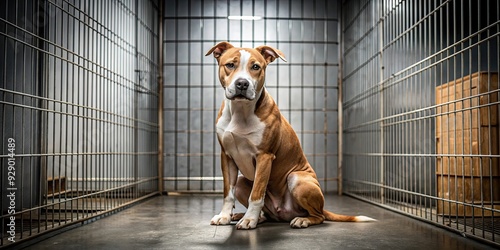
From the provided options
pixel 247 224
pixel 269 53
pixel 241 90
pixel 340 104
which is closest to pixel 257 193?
pixel 247 224

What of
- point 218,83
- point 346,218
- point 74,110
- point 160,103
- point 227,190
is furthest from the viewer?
point 218,83

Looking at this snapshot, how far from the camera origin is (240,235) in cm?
314

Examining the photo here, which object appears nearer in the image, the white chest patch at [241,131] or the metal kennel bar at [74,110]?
the metal kennel bar at [74,110]

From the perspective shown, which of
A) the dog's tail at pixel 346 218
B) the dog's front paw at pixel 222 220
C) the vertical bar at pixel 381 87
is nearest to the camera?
the dog's front paw at pixel 222 220

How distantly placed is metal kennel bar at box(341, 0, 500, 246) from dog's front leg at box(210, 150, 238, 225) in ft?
5.07

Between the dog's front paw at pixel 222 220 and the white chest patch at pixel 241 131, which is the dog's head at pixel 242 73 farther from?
the dog's front paw at pixel 222 220

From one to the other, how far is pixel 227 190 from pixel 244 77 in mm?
939

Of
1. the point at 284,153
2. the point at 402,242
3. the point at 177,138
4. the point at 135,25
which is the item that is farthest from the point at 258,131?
the point at 177,138

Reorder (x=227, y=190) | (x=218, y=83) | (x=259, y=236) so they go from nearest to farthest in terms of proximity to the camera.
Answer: (x=259, y=236), (x=227, y=190), (x=218, y=83)

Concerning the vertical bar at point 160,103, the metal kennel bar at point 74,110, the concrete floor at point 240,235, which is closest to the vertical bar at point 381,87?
the concrete floor at point 240,235

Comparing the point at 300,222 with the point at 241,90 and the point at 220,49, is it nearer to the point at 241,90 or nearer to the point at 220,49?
the point at 241,90

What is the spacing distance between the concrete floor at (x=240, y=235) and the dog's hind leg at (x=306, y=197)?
0.26ft

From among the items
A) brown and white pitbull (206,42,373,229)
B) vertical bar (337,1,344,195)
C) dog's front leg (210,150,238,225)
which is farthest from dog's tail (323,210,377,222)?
vertical bar (337,1,344,195)

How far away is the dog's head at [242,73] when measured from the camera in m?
3.27
